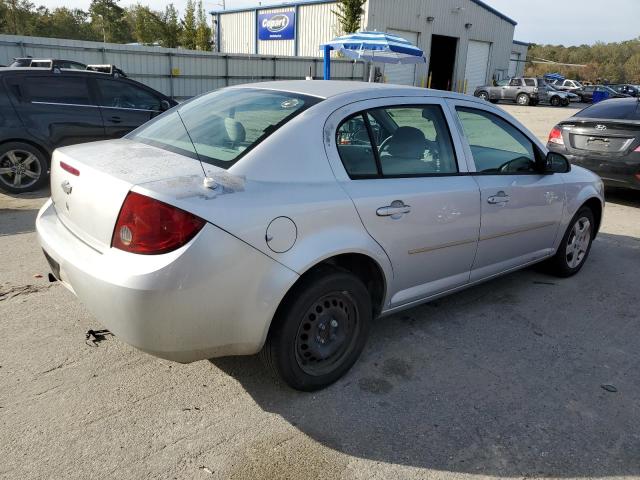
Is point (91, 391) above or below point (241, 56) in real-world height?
below

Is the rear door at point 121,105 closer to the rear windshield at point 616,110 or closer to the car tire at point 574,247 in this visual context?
the car tire at point 574,247

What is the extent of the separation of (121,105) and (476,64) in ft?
110

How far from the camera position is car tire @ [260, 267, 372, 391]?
8.87ft

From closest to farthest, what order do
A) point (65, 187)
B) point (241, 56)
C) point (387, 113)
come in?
point (65, 187)
point (387, 113)
point (241, 56)

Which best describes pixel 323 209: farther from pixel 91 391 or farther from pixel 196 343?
pixel 91 391

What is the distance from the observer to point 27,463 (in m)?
2.36

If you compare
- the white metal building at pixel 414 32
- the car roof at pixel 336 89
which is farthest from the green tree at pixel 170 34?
the car roof at pixel 336 89

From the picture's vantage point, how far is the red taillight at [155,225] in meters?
2.33

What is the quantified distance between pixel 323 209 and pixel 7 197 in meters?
6.04

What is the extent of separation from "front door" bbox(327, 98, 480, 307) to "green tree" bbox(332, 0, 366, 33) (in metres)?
26.2

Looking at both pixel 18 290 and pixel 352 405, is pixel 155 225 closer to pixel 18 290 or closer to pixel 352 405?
pixel 352 405

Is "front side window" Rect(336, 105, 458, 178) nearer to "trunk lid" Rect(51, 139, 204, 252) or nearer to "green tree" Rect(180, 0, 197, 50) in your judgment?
"trunk lid" Rect(51, 139, 204, 252)

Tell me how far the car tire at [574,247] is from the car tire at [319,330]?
2.48 meters

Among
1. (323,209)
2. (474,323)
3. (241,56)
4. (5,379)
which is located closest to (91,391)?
(5,379)
